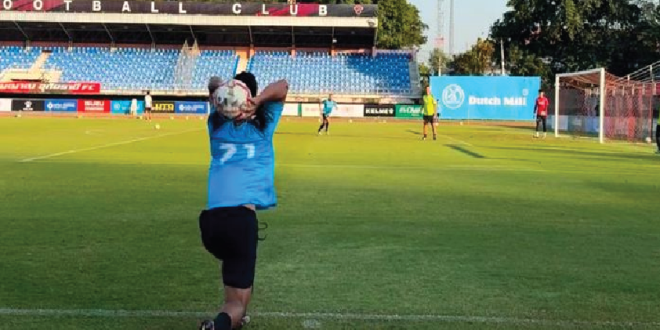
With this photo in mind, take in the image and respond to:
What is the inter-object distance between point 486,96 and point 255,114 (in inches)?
2109

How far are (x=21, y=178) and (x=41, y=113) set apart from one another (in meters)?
48.5

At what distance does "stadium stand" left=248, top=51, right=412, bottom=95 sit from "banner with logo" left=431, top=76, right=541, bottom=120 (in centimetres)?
667

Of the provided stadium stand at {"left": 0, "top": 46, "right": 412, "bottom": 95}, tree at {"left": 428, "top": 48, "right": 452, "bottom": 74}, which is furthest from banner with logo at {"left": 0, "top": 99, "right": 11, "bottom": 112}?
tree at {"left": 428, "top": 48, "right": 452, "bottom": 74}

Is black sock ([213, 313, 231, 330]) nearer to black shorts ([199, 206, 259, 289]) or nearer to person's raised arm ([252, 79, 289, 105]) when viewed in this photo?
black shorts ([199, 206, 259, 289])

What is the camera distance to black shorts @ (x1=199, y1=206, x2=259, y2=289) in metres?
4.49

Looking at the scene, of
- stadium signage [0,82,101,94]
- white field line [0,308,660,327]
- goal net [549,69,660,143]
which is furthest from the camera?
stadium signage [0,82,101,94]

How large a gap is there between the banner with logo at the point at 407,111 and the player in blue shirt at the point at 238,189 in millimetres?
55945

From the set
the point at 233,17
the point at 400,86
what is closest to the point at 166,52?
the point at 233,17

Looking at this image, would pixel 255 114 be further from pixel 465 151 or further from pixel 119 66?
pixel 119 66

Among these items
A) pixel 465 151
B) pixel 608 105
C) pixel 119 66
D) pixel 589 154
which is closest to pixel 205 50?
pixel 119 66

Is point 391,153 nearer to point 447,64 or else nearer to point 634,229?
point 634,229

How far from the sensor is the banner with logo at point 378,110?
2389 inches

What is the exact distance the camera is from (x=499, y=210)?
10609mm

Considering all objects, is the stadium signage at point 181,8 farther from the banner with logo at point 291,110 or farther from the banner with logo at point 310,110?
the banner with logo at point 291,110
